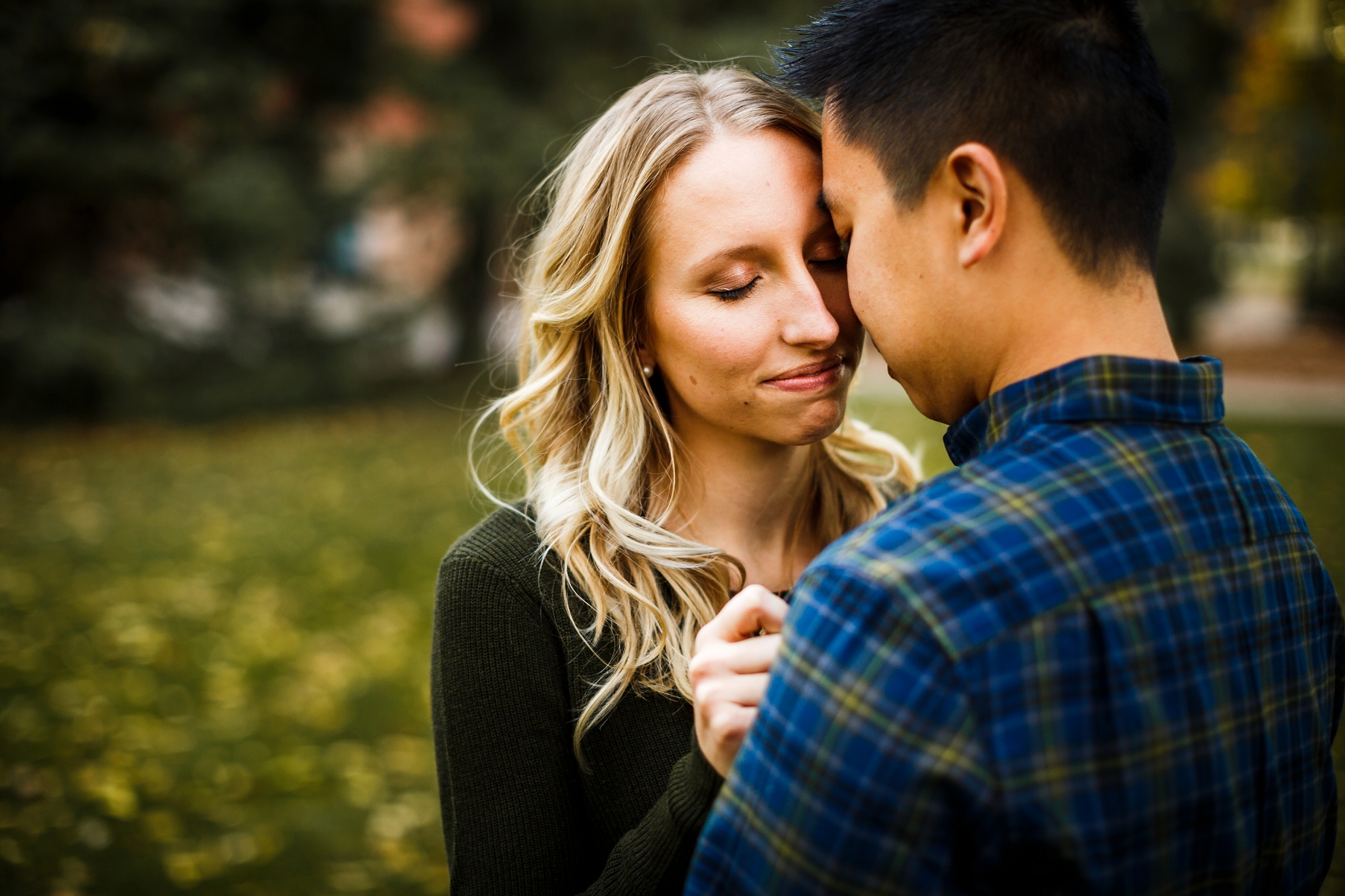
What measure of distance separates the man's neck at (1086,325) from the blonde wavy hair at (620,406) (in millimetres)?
913

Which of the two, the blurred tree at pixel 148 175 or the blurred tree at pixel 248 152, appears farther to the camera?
the blurred tree at pixel 248 152

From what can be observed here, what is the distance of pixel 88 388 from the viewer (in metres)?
13.1

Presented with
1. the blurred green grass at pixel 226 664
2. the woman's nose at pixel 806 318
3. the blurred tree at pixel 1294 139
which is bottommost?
the blurred green grass at pixel 226 664

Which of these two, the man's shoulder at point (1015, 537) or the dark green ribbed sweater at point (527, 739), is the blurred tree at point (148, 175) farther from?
the man's shoulder at point (1015, 537)

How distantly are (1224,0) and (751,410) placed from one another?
18514 millimetres

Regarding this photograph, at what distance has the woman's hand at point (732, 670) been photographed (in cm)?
152

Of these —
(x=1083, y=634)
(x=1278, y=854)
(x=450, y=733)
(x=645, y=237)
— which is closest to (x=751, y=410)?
(x=645, y=237)

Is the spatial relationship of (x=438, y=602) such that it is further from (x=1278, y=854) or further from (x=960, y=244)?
(x=1278, y=854)

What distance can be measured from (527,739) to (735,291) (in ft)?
3.26

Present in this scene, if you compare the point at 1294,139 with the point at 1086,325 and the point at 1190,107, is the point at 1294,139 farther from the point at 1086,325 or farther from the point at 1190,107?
the point at 1086,325

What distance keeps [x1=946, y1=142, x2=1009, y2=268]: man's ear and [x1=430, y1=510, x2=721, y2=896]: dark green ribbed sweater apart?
43.0 inches

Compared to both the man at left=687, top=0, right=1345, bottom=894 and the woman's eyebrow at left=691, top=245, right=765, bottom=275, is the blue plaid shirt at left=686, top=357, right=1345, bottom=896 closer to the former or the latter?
the man at left=687, top=0, right=1345, bottom=894

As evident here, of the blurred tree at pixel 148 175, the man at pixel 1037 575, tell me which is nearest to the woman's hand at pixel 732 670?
the man at pixel 1037 575

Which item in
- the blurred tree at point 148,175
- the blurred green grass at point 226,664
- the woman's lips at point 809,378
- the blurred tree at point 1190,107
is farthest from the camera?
the blurred tree at point 1190,107
